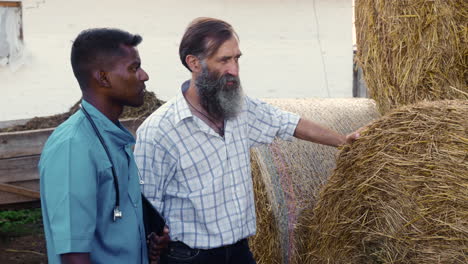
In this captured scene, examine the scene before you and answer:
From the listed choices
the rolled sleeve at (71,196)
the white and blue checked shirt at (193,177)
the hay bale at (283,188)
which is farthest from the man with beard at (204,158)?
the hay bale at (283,188)

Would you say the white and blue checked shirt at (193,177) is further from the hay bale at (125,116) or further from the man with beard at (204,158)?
the hay bale at (125,116)

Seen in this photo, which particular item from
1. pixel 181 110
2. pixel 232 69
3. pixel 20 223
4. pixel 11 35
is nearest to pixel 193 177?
pixel 181 110

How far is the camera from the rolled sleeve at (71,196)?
7.76ft

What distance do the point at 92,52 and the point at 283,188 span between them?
7.22 ft

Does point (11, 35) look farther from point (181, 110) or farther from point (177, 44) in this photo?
point (181, 110)

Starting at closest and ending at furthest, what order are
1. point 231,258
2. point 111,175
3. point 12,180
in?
1. point 111,175
2. point 231,258
3. point 12,180

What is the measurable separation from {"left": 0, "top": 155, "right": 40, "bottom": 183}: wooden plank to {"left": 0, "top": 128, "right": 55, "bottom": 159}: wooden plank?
0.04m

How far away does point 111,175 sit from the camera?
2.53m

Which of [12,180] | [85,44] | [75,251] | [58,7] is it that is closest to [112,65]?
[85,44]

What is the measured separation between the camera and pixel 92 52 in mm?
2645

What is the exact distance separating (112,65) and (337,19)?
8.61m

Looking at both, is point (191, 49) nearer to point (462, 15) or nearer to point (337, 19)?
point (462, 15)

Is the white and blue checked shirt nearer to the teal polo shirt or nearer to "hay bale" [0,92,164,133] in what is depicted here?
the teal polo shirt

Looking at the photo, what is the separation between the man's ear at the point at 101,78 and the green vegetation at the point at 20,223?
206 inches
